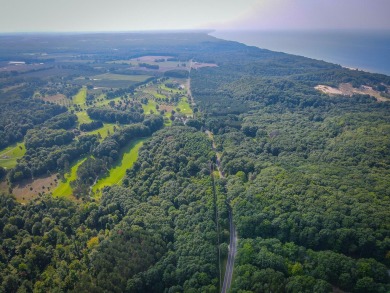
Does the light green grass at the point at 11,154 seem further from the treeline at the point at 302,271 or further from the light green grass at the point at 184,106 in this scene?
the treeline at the point at 302,271

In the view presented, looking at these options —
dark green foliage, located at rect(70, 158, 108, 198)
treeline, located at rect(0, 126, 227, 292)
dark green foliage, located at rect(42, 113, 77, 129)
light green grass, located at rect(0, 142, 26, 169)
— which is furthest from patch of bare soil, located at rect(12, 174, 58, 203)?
dark green foliage, located at rect(42, 113, 77, 129)

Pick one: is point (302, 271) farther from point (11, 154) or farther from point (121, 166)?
point (11, 154)

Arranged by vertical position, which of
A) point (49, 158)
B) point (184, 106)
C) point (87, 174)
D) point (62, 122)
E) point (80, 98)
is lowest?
point (87, 174)

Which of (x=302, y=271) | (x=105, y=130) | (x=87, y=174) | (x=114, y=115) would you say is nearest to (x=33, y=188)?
(x=87, y=174)

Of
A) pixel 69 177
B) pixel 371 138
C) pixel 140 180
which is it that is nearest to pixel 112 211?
pixel 140 180

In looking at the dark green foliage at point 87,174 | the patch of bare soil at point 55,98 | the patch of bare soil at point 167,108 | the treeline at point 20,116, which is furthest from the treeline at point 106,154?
the patch of bare soil at point 55,98

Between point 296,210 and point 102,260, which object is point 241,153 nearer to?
point 296,210
